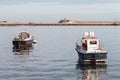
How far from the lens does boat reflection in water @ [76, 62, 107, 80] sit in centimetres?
5952

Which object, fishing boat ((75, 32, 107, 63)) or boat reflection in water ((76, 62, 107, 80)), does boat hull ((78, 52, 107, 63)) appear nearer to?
fishing boat ((75, 32, 107, 63))

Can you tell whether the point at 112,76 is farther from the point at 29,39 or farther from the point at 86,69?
the point at 29,39

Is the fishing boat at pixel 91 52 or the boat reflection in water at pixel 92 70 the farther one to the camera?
the fishing boat at pixel 91 52

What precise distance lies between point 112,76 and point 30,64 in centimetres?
1778

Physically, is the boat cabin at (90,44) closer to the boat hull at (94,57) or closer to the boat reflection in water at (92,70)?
the boat hull at (94,57)

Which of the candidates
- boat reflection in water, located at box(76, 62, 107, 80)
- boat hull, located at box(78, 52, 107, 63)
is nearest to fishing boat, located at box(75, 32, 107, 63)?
boat hull, located at box(78, 52, 107, 63)

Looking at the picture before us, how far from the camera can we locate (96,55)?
69.6 m

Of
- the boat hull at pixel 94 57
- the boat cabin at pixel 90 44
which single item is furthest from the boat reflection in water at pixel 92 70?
the boat cabin at pixel 90 44

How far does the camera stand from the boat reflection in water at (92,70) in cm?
5952

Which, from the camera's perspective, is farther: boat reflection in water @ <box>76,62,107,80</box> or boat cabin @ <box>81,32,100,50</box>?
boat cabin @ <box>81,32,100,50</box>

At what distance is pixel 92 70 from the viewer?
65.5 m

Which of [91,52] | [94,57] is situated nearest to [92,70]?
[94,57]

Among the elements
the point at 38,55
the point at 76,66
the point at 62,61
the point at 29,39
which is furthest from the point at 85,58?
the point at 29,39

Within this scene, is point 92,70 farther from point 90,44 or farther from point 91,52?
point 90,44
